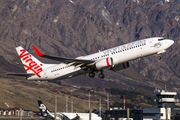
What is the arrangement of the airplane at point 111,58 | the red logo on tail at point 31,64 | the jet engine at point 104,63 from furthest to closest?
1. the red logo on tail at point 31,64
2. the airplane at point 111,58
3. the jet engine at point 104,63

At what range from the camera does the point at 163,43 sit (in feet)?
217

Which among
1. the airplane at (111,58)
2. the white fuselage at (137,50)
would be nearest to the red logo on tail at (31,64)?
the airplane at (111,58)

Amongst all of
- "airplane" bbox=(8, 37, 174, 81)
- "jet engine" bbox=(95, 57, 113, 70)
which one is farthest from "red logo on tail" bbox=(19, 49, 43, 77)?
"jet engine" bbox=(95, 57, 113, 70)

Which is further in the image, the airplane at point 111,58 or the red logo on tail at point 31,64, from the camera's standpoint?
the red logo on tail at point 31,64

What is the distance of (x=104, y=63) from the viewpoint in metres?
66.1

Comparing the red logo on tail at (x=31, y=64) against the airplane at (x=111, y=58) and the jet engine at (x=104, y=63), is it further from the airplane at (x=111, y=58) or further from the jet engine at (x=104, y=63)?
the jet engine at (x=104, y=63)

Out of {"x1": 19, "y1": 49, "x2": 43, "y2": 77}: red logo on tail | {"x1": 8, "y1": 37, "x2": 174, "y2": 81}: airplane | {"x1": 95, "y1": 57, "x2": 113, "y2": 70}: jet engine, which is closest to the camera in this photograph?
{"x1": 95, "y1": 57, "x2": 113, "y2": 70}: jet engine

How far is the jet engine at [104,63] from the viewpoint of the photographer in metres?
65.8

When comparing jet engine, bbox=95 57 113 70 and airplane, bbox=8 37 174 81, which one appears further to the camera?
airplane, bbox=8 37 174 81

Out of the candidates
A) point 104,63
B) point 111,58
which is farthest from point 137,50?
point 104,63

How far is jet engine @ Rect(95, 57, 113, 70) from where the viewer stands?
65.8m

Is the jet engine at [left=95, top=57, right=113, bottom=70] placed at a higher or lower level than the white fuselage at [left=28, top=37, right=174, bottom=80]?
lower

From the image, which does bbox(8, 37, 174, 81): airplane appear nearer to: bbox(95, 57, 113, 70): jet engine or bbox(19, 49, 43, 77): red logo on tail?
bbox(95, 57, 113, 70): jet engine

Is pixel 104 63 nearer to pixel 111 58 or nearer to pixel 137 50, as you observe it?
pixel 111 58
